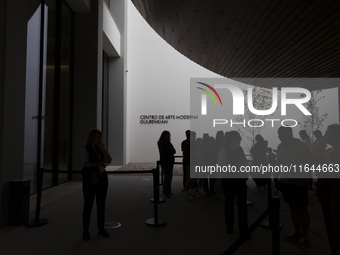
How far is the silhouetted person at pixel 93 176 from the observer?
3.59 metres

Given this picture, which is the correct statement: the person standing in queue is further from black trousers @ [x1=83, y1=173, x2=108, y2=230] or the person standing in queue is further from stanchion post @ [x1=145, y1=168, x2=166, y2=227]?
black trousers @ [x1=83, y1=173, x2=108, y2=230]

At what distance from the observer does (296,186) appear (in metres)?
3.45

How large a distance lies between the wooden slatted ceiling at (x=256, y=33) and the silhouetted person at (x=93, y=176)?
3581mm

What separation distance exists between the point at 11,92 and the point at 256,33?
199 inches

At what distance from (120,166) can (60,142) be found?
561cm

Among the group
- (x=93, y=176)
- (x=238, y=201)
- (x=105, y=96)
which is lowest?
(x=238, y=201)

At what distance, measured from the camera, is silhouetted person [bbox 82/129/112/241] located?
3.59 m

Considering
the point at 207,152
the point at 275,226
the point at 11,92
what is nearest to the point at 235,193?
the point at 275,226

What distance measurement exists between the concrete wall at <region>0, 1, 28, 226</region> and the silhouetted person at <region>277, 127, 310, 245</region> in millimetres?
4051

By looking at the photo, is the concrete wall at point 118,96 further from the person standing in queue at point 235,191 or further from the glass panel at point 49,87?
the person standing in queue at point 235,191

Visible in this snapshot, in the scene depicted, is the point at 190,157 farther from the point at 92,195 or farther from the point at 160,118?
the point at 160,118

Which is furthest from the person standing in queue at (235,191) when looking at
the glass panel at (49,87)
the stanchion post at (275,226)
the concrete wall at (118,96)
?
the concrete wall at (118,96)

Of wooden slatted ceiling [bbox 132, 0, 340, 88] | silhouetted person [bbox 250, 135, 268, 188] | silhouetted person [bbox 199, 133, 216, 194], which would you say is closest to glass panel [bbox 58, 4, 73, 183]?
wooden slatted ceiling [bbox 132, 0, 340, 88]

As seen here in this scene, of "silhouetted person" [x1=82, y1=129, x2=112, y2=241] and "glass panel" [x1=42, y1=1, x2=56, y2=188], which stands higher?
"glass panel" [x1=42, y1=1, x2=56, y2=188]
